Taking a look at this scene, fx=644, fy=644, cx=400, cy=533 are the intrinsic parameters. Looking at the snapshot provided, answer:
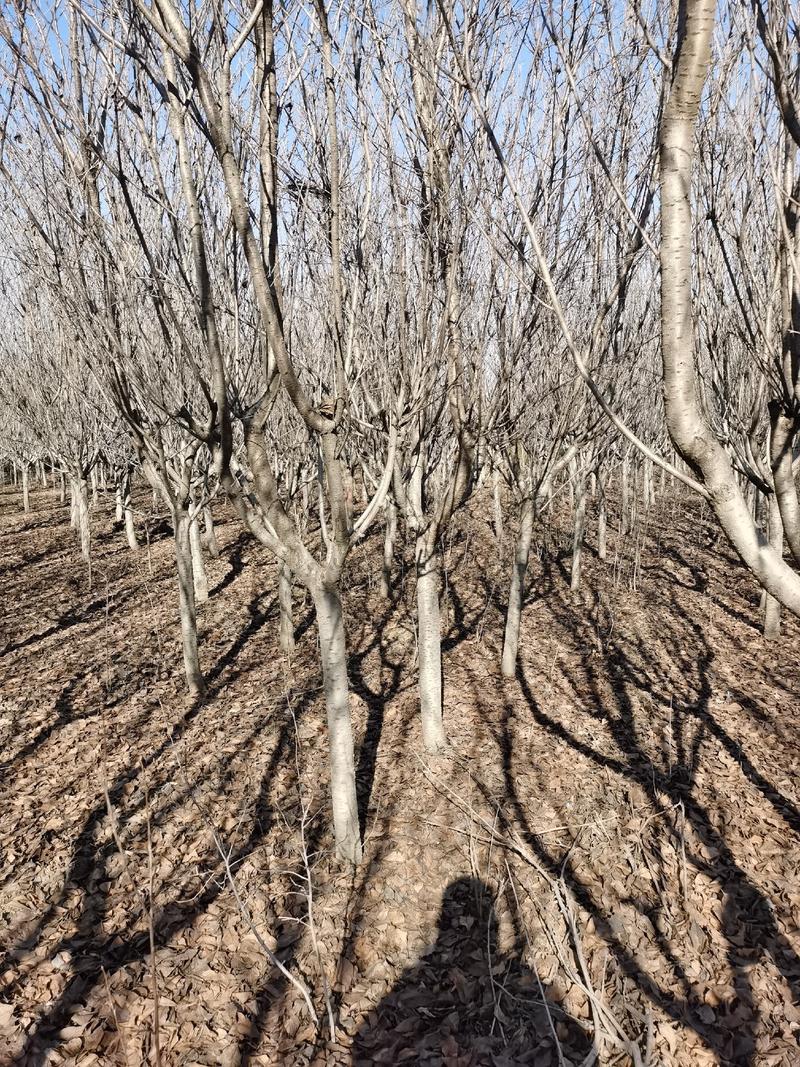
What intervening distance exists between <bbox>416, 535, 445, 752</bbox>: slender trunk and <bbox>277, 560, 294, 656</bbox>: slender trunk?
305cm

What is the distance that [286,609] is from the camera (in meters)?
8.27

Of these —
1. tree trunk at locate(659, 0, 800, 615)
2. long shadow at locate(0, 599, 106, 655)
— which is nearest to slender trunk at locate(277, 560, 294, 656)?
long shadow at locate(0, 599, 106, 655)

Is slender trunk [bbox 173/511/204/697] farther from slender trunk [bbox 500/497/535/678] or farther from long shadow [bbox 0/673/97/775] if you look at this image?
slender trunk [bbox 500/497/535/678]

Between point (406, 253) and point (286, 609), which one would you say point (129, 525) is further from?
point (406, 253)

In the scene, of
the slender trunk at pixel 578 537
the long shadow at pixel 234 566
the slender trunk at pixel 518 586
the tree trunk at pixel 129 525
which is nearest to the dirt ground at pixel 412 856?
the slender trunk at pixel 518 586

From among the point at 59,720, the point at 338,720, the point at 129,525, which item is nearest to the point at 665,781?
the point at 338,720

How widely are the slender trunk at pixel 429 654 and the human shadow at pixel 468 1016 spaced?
6.34ft

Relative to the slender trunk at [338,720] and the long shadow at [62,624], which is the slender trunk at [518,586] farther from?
the long shadow at [62,624]

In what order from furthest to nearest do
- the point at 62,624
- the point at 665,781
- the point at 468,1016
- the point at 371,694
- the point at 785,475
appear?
the point at 62,624
the point at 371,694
the point at 665,781
the point at 468,1016
the point at 785,475

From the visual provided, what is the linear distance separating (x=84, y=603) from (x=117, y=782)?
6431mm

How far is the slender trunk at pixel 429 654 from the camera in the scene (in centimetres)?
545

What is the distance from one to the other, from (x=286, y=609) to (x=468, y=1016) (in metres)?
5.54

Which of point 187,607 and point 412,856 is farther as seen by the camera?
point 187,607

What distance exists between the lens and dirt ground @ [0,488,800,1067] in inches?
124
